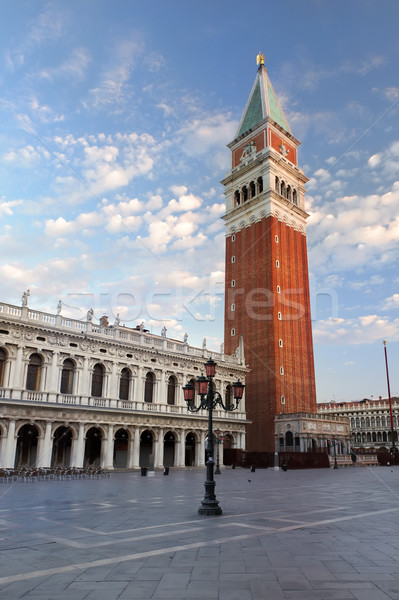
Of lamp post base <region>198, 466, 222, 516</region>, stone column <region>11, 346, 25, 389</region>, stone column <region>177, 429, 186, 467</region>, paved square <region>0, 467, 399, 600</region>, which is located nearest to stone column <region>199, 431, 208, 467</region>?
stone column <region>177, 429, 186, 467</region>

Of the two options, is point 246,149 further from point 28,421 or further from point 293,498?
point 293,498

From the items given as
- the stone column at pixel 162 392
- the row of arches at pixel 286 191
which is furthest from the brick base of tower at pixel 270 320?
the stone column at pixel 162 392

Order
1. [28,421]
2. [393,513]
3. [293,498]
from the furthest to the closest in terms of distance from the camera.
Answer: [28,421] < [293,498] < [393,513]

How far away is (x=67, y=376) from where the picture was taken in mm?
36000

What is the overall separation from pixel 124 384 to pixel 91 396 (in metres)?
4.02

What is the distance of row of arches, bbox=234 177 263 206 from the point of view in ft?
211

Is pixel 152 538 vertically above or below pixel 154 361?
below

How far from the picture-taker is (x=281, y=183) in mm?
64938

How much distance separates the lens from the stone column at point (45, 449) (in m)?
32.6

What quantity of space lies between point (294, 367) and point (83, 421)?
30.3 m

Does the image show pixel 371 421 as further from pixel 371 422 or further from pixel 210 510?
pixel 210 510

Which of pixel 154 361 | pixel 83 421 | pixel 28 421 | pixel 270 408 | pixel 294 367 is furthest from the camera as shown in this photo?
pixel 294 367

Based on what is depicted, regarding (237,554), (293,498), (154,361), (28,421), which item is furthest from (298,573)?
(154,361)

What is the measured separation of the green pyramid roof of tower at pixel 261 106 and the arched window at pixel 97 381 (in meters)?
44.0
